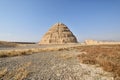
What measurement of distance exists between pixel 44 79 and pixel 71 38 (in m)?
146

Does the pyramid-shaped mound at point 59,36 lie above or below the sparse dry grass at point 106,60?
above

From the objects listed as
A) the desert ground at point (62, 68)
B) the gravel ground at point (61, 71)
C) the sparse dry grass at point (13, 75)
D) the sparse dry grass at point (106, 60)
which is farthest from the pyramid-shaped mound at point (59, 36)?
the sparse dry grass at point (13, 75)

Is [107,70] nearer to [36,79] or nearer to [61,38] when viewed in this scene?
[36,79]

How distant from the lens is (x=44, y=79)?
8703 mm

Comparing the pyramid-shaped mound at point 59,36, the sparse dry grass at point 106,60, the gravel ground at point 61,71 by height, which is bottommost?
the gravel ground at point 61,71

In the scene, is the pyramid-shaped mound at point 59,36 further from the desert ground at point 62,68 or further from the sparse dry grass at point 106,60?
the desert ground at point 62,68

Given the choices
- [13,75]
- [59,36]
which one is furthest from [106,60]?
[59,36]

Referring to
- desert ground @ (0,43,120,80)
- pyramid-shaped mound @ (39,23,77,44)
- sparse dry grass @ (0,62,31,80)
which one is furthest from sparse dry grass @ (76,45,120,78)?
pyramid-shaped mound @ (39,23,77,44)

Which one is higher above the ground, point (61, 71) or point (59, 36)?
point (59, 36)

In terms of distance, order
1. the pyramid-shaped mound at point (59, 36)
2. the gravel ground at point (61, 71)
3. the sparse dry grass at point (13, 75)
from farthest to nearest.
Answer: the pyramid-shaped mound at point (59, 36) → the gravel ground at point (61, 71) → the sparse dry grass at point (13, 75)

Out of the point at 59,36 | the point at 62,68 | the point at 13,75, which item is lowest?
the point at 62,68

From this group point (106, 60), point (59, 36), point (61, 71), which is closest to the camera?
point (61, 71)

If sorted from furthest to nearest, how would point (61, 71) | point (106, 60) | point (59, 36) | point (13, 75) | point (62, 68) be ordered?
point (59, 36), point (106, 60), point (62, 68), point (61, 71), point (13, 75)

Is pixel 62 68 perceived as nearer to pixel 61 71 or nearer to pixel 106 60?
pixel 61 71
